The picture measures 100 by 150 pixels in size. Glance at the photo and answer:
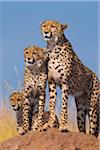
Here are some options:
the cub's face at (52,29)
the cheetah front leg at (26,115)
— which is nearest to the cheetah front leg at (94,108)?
the cheetah front leg at (26,115)

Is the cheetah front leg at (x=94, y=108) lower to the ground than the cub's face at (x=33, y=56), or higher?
lower

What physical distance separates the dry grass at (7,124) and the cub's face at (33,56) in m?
1.90

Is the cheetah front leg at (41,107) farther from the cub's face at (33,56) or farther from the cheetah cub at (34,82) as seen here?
the cub's face at (33,56)

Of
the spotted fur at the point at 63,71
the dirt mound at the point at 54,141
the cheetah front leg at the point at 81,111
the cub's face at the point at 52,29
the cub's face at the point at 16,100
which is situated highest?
the cub's face at the point at 52,29

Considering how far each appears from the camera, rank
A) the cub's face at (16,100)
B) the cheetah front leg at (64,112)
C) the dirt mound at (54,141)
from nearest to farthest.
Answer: the dirt mound at (54,141), the cheetah front leg at (64,112), the cub's face at (16,100)

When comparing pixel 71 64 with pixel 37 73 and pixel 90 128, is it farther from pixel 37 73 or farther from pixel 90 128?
pixel 90 128

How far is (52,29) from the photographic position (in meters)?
6.16

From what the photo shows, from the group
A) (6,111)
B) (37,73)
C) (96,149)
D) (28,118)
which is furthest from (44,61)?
(6,111)

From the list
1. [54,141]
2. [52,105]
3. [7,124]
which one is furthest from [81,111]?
[7,124]

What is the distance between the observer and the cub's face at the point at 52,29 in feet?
20.1

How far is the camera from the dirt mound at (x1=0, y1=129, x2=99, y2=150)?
595 centimetres

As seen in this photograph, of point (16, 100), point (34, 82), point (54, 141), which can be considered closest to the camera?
point (54, 141)

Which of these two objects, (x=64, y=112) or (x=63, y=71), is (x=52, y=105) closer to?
(x=64, y=112)

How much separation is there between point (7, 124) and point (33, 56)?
84.6 inches
